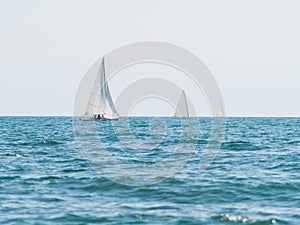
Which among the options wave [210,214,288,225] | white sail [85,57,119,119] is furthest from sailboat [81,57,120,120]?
wave [210,214,288,225]

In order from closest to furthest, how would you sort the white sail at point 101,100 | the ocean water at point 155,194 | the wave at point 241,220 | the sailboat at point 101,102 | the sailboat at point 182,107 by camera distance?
the wave at point 241,220 < the ocean water at point 155,194 < the white sail at point 101,100 < the sailboat at point 101,102 < the sailboat at point 182,107

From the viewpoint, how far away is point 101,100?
3725 inches

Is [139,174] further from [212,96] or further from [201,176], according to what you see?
[212,96]

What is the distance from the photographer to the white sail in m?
90.6

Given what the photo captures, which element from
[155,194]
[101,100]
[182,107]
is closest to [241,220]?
[155,194]

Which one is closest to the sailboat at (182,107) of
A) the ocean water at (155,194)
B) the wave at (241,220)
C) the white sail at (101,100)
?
the white sail at (101,100)

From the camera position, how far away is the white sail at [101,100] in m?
90.6

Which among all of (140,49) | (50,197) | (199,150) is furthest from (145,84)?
(50,197)

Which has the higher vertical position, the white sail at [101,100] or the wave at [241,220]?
the white sail at [101,100]

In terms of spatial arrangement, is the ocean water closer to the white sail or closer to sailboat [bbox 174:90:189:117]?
the white sail

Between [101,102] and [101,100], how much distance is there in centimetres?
56

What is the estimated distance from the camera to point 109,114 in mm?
98750

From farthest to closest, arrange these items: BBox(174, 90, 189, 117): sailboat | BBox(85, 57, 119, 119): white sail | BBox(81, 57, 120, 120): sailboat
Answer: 1. BBox(174, 90, 189, 117): sailboat
2. BBox(81, 57, 120, 120): sailboat
3. BBox(85, 57, 119, 119): white sail

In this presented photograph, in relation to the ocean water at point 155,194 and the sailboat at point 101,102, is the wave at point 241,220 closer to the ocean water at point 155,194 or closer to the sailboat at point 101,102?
the ocean water at point 155,194
